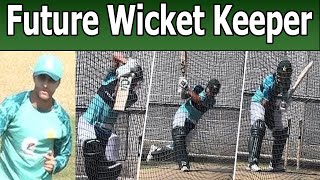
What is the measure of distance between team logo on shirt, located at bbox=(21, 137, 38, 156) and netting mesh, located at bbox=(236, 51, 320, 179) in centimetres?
141

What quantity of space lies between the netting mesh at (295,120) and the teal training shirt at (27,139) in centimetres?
124

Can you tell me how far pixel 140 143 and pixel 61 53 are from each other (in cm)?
79

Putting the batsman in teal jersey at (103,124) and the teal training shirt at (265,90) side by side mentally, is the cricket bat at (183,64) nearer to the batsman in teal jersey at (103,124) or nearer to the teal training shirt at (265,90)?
the batsman in teal jersey at (103,124)

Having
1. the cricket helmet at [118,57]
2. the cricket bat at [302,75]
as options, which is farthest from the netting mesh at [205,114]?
the cricket bat at [302,75]

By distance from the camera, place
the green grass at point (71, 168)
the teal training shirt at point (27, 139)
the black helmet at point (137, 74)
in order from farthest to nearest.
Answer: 1. the black helmet at point (137, 74)
2. the green grass at point (71, 168)
3. the teal training shirt at point (27, 139)

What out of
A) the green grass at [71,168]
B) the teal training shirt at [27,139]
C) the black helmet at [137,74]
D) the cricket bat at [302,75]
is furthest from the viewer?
the cricket bat at [302,75]

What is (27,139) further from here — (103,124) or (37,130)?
(103,124)

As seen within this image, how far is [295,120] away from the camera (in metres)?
6.10

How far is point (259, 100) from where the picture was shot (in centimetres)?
590

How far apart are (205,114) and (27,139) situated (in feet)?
4.13

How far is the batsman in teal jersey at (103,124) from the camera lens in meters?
5.76

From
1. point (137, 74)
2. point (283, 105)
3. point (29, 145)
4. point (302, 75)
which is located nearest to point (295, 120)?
point (283, 105)

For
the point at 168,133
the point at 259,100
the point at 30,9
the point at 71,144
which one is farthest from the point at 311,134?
the point at 30,9

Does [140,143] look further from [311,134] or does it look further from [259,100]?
[311,134]
